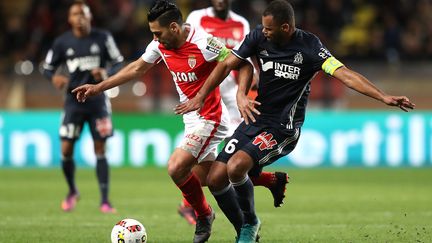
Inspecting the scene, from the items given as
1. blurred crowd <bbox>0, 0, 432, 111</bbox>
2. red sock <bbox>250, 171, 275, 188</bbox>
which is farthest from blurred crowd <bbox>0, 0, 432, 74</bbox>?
red sock <bbox>250, 171, 275, 188</bbox>

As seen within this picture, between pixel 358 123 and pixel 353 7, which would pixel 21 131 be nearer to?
pixel 358 123

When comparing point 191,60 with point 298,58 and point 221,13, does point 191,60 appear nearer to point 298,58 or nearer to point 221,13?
point 298,58

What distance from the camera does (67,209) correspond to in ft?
38.8

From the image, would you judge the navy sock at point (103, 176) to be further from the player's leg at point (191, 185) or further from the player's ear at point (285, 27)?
the player's ear at point (285, 27)

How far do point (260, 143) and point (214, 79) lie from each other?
67 cm

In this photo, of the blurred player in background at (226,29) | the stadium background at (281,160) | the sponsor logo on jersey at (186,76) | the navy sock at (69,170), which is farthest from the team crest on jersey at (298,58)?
the navy sock at (69,170)

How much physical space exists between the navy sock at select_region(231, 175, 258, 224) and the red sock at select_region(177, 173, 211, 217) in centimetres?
48

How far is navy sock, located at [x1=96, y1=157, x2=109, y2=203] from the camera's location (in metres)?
11.8

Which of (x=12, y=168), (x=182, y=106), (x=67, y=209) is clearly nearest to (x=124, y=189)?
(x=67, y=209)

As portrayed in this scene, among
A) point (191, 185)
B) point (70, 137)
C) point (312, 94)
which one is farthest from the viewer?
point (312, 94)

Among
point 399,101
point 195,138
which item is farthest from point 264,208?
point 399,101

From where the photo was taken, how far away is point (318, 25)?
21.6 m

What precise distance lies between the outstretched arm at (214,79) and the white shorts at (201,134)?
0.47 m

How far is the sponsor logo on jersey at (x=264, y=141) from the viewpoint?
8180 millimetres
